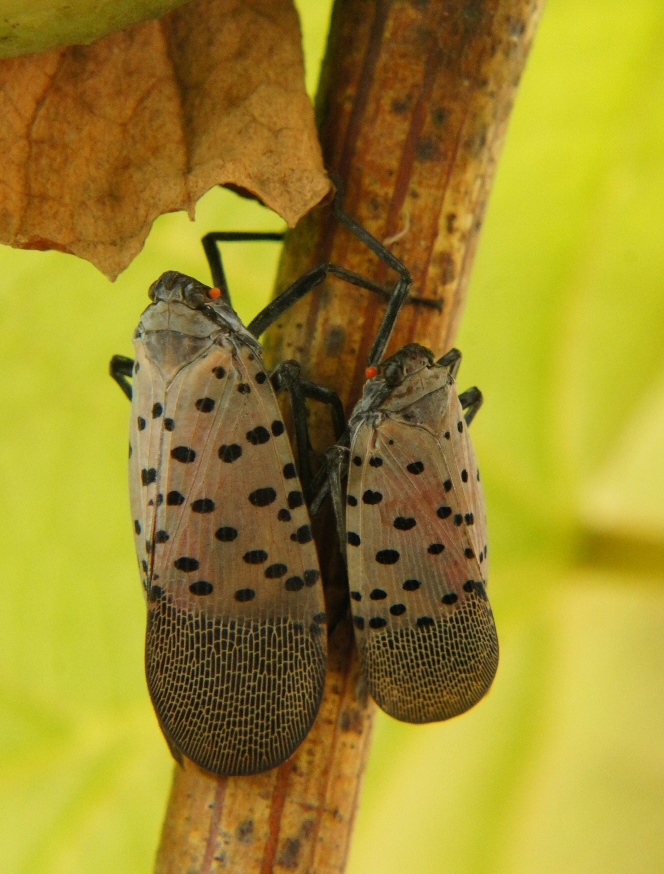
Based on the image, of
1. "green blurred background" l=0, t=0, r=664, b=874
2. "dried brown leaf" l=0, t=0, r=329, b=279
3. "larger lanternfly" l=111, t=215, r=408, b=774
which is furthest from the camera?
"green blurred background" l=0, t=0, r=664, b=874

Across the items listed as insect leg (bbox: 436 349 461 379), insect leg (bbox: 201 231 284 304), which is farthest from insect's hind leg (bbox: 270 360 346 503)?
insect leg (bbox: 201 231 284 304)

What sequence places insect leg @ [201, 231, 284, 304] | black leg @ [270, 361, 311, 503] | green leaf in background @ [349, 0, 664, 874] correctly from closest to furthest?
1. black leg @ [270, 361, 311, 503]
2. insect leg @ [201, 231, 284, 304]
3. green leaf in background @ [349, 0, 664, 874]

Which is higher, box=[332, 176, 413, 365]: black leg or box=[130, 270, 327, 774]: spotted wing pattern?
box=[332, 176, 413, 365]: black leg

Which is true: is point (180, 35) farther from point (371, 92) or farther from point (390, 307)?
point (390, 307)

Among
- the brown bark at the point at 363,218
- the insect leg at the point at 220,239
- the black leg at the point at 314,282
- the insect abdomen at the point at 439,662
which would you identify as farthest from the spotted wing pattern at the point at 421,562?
the insect leg at the point at 220,239

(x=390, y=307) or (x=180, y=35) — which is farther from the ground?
(x=180, y=35)

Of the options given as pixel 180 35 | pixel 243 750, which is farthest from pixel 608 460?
pixel 180 35

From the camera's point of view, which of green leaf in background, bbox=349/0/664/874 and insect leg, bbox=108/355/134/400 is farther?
green leaf in background, bbox=349/0/664/874

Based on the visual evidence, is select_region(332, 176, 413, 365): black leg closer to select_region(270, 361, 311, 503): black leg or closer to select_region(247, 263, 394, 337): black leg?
select_region(247, 263, 394, 337): black leg
